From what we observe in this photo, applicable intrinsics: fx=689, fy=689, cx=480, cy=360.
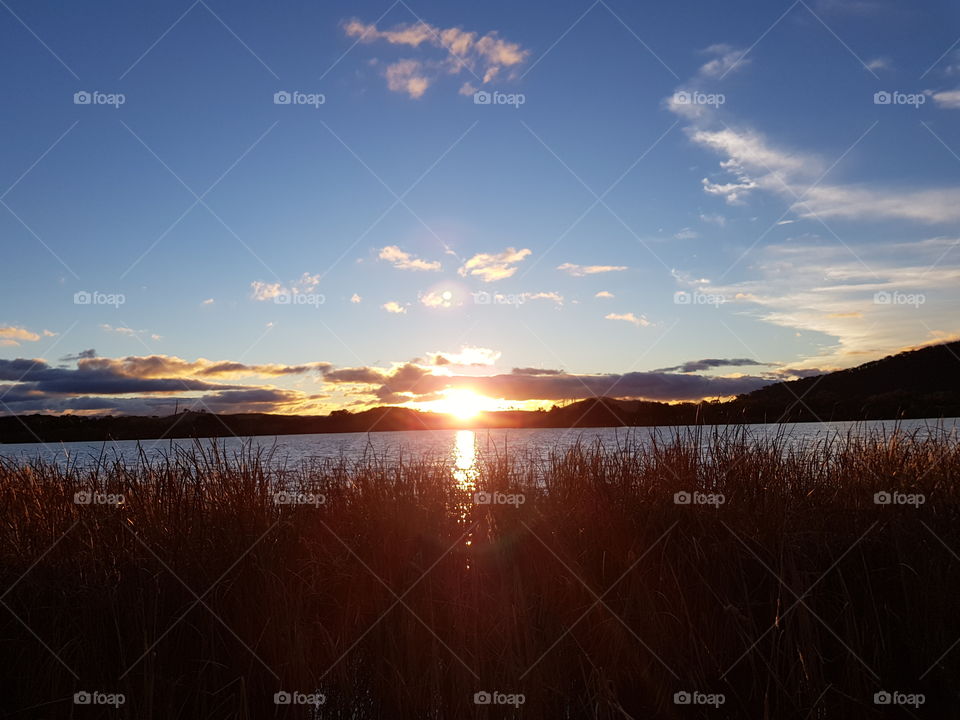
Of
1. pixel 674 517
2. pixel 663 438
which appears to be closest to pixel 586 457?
pixel 663 438

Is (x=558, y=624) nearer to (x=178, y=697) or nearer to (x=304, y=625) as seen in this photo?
(x=304, y=625)

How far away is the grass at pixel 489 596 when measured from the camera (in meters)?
4.91

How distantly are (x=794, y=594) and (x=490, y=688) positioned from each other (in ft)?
7.71

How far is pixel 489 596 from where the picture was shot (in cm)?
581

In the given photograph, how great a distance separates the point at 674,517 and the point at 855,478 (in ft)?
8.32

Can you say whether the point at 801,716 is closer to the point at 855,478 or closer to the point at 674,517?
the point at 674,517

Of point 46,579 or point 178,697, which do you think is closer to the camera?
point 178,697

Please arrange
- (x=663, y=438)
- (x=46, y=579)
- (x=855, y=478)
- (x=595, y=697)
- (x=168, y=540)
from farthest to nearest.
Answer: (x=663, y=438) < (x=855, y=478) < (x=168, y=540) < (x=46, y=579) < (x=595, y=697)

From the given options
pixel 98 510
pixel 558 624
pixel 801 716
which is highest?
pixel 98 510

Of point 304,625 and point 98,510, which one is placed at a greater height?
point 98,510

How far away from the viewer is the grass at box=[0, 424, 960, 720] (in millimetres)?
4910

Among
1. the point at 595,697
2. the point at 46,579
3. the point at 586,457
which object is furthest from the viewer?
the point at 586,457

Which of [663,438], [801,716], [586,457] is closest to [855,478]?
[663,438]

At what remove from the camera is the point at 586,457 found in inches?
369
